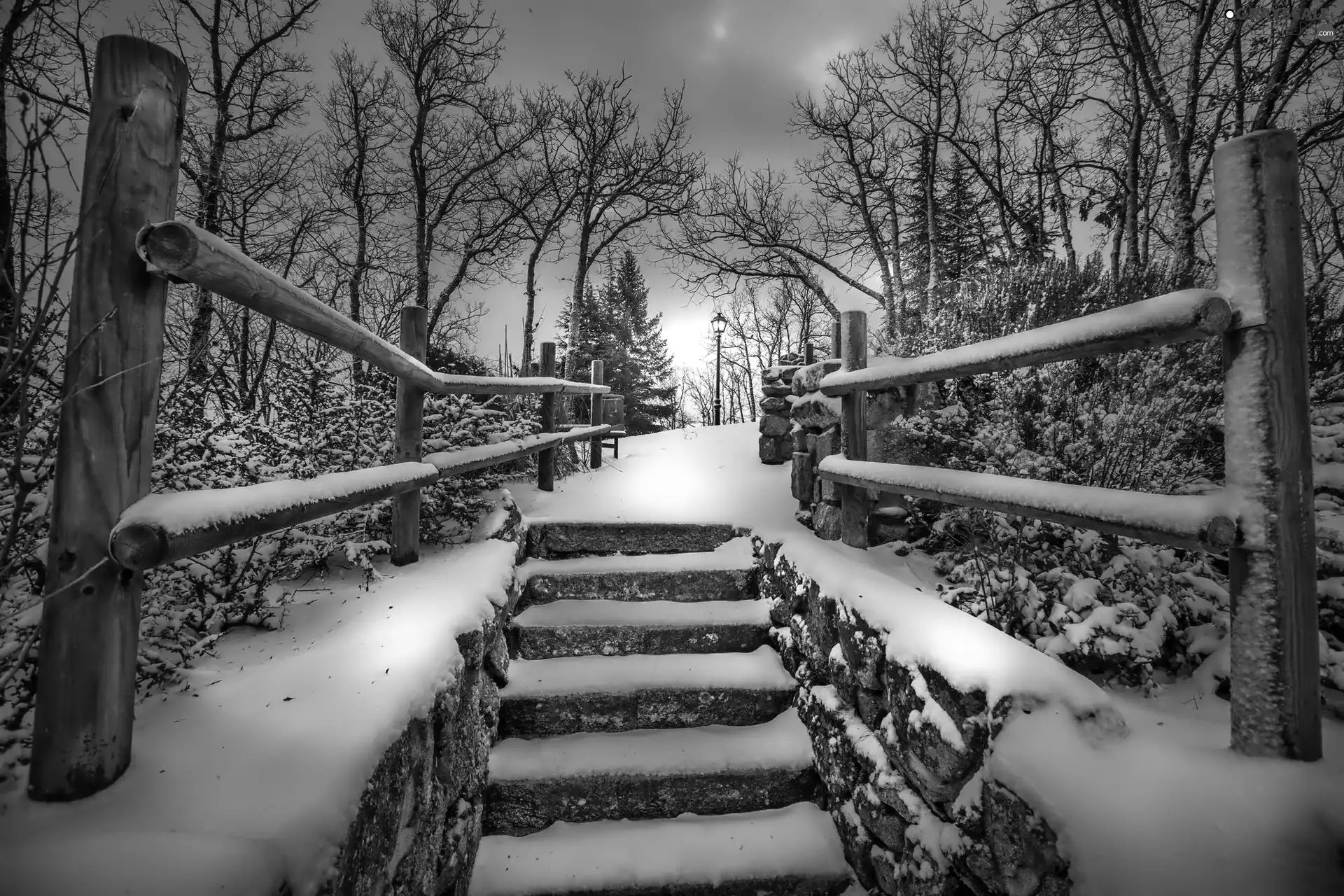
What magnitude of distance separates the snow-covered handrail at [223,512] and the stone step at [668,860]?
144 centimetres

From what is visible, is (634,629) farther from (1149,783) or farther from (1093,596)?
(1149,783)

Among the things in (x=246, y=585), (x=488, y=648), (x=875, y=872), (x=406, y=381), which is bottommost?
(x=875, y=872)

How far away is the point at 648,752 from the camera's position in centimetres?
229

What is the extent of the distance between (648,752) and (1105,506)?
6.12 ft

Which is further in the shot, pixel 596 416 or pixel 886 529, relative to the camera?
pixel 596 416

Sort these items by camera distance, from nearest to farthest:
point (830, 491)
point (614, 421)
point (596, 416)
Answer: point (830, 491) < point (596, 416) < point (614, 421)

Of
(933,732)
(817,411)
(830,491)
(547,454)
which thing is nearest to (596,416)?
(547,454)

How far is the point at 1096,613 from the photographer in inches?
66.9

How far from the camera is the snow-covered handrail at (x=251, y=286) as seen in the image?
42.3 inches

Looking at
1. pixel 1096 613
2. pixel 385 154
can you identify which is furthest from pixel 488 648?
pixel 385 154

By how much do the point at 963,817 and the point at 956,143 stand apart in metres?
15.5

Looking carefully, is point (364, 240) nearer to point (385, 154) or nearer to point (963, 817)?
point (385, 154)

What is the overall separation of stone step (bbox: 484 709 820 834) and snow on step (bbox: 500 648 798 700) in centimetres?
20

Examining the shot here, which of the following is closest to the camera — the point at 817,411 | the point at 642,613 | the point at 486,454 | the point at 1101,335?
the point at 1101,335
